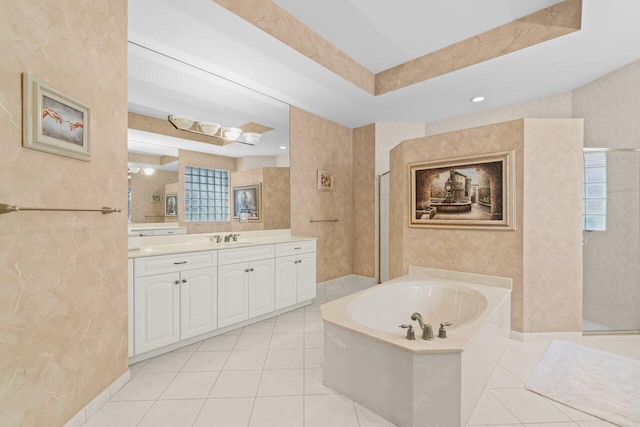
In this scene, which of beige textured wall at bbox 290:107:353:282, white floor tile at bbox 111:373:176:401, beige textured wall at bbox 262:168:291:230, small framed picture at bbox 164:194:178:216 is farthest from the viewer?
beige textured wall at bbox 290:107:353:282

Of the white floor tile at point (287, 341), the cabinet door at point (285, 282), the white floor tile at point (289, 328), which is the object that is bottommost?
the white floor tile at point (289, 328)

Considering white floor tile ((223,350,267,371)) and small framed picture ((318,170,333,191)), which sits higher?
small framed picture ((318,170,333,191))

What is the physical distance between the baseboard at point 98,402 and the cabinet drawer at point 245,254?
1070 millimetres

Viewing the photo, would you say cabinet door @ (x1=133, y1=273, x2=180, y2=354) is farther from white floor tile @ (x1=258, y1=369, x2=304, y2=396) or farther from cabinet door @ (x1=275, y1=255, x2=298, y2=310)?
cabinet door @ (x1=275, y1=255, x2=298, y2=310)

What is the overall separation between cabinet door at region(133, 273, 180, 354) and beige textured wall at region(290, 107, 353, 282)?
1840 millimetres

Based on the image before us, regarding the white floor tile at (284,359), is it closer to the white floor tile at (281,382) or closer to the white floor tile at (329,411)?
the white floor tile at (281,382)

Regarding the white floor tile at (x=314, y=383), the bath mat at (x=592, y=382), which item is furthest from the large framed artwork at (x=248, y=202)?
the bath mat at (x=592, y=382)

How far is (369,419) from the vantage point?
1.54 m

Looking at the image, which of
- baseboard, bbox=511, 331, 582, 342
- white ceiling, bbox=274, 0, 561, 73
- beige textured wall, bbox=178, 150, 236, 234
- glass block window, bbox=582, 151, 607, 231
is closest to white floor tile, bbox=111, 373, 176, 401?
beige textured wall, bbox=178, 150, 236, 234

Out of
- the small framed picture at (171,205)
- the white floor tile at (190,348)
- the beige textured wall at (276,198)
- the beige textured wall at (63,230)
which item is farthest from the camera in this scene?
the beige textured wall at (276,198)

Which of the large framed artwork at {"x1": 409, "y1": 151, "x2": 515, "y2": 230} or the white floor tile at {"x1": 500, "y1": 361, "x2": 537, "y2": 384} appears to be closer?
the white floor tile at {"x1": 500, "y1": 361, "x2": 537, "y2": 384}

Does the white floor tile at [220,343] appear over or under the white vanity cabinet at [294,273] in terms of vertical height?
under

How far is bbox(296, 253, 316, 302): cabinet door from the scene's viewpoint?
3.33 meters

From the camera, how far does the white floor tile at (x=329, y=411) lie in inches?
59.7
